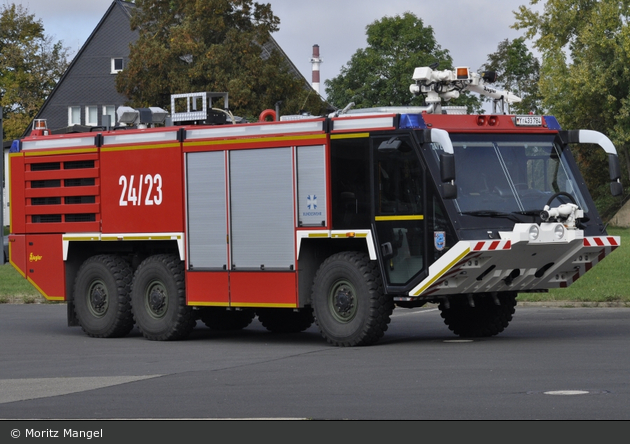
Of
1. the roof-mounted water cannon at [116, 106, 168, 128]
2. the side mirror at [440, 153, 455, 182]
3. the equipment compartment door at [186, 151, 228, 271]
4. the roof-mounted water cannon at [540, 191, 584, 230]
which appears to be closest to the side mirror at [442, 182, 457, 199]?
the side mirror at [440, 153, 455, 182]

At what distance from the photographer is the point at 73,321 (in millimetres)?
18578

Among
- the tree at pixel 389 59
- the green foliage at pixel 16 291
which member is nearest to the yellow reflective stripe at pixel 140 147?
the green foliage at pixel 16 291

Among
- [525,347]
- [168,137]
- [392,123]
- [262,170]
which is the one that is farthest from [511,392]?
[168,137]

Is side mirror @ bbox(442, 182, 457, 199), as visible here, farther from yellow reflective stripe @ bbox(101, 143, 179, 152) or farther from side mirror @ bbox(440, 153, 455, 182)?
yellow reflective stripe @ bbox(101, 143, 179, 152)

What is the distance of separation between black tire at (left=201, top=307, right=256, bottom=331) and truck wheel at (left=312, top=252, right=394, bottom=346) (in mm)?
3619

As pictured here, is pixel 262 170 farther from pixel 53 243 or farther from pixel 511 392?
pixel 511 392

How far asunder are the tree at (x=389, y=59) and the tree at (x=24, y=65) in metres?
18.2

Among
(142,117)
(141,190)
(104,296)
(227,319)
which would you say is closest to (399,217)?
(141,190)

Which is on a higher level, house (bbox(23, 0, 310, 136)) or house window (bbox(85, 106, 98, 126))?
house (bbox(23, 0, 310, 136))

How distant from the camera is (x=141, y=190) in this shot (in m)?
17.5

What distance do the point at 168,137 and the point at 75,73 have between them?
54253 mm

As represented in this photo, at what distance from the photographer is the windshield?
14.8 metres

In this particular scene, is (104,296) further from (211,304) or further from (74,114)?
(74,114)

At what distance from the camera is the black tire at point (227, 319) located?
61.6ft
